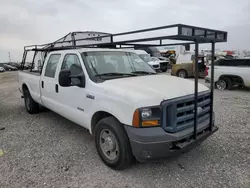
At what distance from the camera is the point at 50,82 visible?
466 cm

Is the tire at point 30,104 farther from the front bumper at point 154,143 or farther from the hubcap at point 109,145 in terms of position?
the front bumper at point 154,143

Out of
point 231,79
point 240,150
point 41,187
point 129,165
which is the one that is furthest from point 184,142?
point 231,79

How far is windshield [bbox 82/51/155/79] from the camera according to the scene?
3.65m

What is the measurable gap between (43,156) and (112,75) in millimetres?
1882

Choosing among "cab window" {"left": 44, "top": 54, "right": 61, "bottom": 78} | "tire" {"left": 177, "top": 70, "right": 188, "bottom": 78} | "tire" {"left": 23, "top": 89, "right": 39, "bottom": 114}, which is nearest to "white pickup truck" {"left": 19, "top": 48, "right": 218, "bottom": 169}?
"cab window" {"left": 44, "top": 54, "right": 61, "bottom": 78}

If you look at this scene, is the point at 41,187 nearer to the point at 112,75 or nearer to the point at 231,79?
the point at 112,75

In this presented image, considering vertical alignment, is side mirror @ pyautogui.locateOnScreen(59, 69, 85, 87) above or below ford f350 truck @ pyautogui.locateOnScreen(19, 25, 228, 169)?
above

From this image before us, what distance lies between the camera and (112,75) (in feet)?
12.0

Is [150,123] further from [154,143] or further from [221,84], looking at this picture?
[221,84]

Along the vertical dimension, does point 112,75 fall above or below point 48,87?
above

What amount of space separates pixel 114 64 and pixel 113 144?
5.13 ft

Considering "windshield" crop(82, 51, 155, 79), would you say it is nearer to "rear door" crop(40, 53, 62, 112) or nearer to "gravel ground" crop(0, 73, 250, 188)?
"rear door" crop(40, 53, 62, 112)

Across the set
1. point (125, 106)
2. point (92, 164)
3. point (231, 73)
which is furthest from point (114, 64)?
point (231, 73)

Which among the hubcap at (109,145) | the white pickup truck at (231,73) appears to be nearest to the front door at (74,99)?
the hubcap at (109,145)
